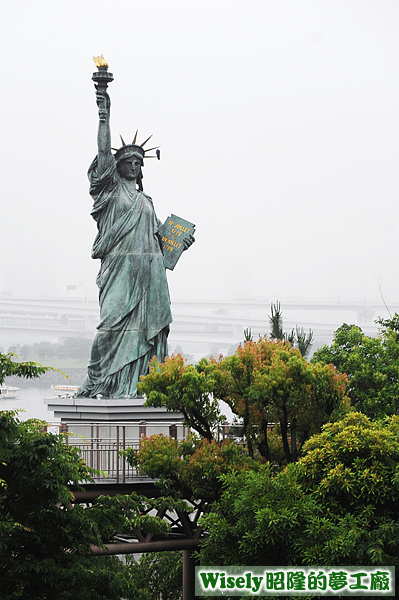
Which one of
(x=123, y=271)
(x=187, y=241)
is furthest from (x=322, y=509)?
(x=187, y=241)

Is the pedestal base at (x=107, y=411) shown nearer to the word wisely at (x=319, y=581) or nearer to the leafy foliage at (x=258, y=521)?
the leafy foliage at (x=258, y=521)

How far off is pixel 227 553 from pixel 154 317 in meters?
6.42

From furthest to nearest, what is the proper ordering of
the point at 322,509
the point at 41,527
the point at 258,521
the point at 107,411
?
the point at 107,411
the point at 322,509
the point at 258,521
the point at 41,527

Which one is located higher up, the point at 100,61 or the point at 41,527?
the point at 100,61

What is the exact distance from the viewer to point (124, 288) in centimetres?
1805

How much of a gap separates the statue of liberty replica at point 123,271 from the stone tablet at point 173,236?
18cm

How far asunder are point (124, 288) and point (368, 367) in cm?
538

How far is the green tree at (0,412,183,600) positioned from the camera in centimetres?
1062

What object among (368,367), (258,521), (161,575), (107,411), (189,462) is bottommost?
(161,575)

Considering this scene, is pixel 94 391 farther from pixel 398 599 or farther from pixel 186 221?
pixel 398 599

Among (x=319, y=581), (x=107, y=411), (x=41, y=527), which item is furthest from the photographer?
(x=107, y=411)

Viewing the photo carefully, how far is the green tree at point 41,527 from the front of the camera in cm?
1062

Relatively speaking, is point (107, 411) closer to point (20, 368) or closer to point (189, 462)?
point (189, 462)

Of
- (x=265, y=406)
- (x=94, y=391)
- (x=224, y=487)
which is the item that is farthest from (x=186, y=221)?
(x=224, y=487)
